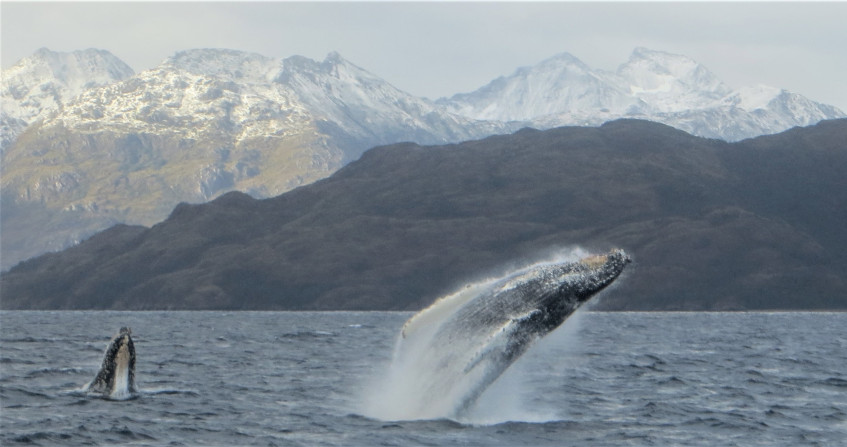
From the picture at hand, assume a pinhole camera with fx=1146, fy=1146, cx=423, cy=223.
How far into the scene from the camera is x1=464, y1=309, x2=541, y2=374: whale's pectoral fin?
829 inches

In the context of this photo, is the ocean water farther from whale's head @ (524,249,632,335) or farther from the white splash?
whale's head @ (524,249,632,335)

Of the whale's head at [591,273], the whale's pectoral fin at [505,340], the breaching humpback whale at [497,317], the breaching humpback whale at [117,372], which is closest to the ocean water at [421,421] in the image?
the breaching humpback whale at [117,372]

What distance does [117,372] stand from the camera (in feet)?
102

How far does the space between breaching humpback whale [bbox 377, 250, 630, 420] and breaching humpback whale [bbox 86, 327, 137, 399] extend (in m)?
9.61

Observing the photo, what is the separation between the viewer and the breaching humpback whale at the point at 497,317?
20844 millimetres

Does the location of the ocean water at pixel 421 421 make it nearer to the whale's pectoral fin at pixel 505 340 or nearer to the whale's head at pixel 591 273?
the whale's pectoral fin at pixel 505 340

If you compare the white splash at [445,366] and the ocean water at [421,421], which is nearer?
the white splash at [445,366]

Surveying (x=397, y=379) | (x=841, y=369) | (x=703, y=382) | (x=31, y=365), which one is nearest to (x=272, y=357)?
(x=31, y=365)

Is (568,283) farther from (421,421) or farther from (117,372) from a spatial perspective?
(117,372)

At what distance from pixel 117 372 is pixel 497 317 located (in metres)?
13.9

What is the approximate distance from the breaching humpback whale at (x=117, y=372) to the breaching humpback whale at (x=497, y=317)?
31.5ft

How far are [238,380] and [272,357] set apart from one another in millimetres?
15114

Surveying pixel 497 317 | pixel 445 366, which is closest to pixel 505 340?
pixel 497 317

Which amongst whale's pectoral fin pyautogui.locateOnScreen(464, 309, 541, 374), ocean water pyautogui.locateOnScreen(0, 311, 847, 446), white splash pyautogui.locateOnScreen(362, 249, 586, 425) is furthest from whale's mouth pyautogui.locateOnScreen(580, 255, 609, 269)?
ocean water pyautogui.locateOnScreen(0, 311, 847, 446)
